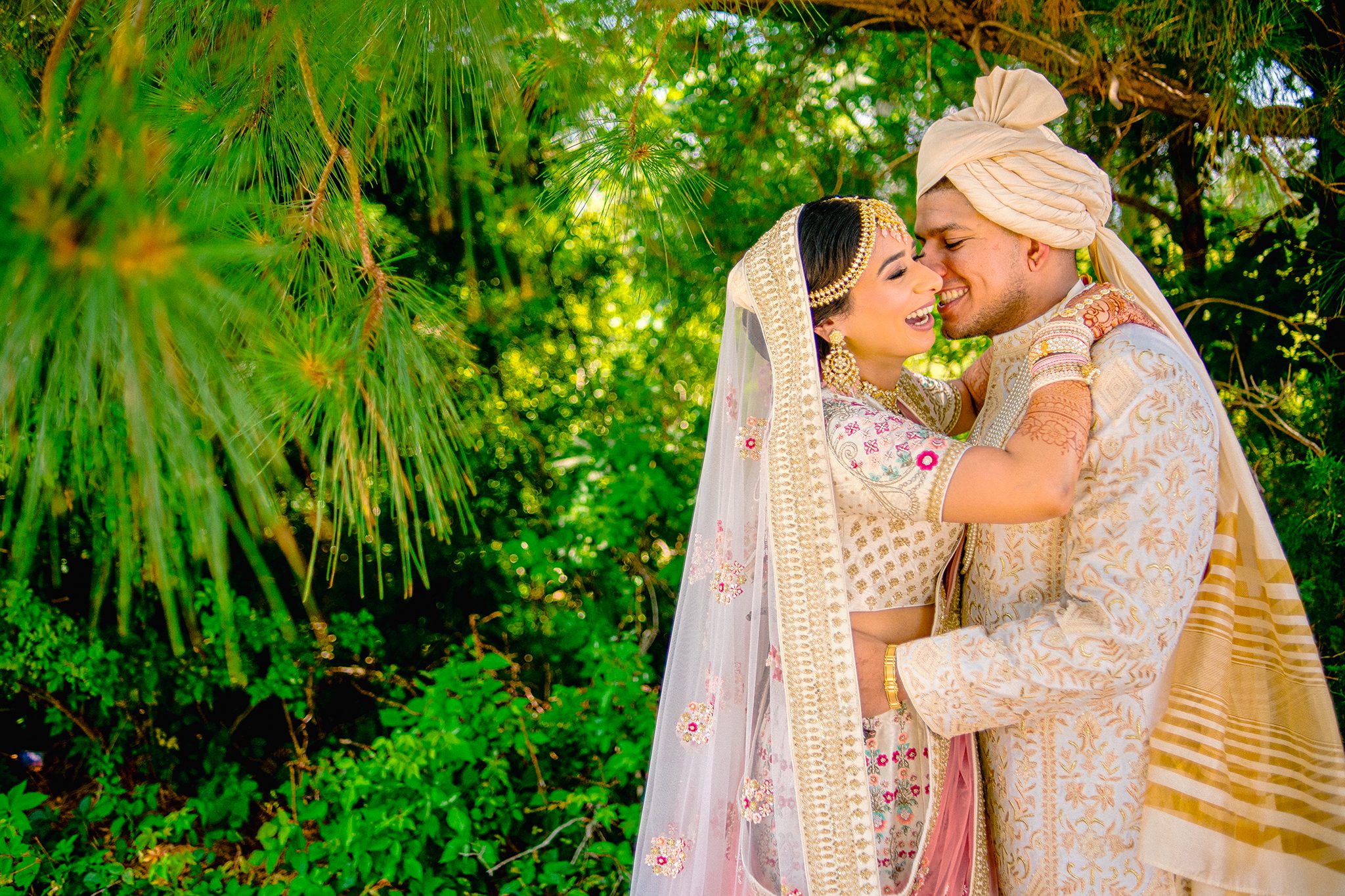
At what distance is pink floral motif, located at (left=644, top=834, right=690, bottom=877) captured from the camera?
1480 millimetres

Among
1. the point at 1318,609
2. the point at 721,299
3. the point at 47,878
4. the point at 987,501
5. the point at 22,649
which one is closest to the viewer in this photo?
the point at 987,501

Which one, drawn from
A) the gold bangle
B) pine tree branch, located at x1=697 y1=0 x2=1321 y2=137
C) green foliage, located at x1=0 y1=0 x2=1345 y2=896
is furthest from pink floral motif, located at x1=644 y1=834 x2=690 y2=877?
pine tree branch, located at x1=697 y1=0 x2=1321 y2=137

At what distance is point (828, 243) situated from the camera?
1.48 m

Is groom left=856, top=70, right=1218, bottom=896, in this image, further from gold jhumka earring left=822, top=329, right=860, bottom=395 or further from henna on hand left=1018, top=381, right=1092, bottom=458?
gold jhumka earring left=822, top=329, right=860, bottom=395

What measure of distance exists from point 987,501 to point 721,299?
167 cm

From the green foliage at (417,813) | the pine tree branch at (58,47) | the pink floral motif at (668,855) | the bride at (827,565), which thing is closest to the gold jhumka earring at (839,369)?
the bride at (827,565)

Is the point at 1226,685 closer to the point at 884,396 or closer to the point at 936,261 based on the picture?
the point at 884,396

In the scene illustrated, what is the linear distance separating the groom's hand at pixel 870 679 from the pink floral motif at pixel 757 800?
0.65ft

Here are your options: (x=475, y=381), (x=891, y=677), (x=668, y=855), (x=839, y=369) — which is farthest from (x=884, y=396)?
(x=475, y=381)

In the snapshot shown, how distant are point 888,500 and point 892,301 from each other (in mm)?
344

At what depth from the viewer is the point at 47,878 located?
8.08ft

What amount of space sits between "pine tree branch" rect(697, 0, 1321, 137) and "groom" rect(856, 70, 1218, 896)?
35.1 inches

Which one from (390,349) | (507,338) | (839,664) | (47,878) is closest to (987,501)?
(839,664)

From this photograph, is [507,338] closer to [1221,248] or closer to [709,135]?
[709,135]
